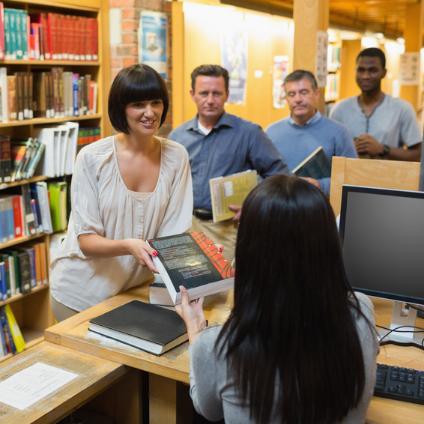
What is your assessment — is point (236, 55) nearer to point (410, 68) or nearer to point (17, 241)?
point (17, 241)

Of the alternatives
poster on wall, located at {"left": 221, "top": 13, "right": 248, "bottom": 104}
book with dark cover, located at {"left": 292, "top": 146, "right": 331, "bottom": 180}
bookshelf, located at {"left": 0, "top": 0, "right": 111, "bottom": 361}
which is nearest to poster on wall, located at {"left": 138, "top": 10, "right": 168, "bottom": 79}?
bookshelf, located at {"left": 0, "top": 0, "right": 111, "bottom": 361}

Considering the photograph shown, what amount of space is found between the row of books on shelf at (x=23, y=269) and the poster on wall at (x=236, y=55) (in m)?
2.42

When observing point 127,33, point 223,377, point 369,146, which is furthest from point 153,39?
point 223,377

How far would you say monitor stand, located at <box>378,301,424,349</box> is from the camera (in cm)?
175

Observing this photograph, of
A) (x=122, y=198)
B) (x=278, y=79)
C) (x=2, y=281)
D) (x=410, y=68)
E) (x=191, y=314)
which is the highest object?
(x=410, y=68)

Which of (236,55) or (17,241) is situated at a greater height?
(236,55)

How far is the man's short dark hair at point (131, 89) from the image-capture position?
1.99 meters

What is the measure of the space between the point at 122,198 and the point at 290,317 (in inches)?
41.2

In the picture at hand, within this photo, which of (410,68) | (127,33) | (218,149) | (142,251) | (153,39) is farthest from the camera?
(410,68)

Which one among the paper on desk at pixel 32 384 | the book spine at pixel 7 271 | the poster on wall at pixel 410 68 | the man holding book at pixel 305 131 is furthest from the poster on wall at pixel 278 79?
the paper on desk at pixel 32 384

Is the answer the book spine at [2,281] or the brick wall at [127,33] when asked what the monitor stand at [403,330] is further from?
the brick wall at [127,33]

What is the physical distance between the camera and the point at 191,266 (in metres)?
1.75

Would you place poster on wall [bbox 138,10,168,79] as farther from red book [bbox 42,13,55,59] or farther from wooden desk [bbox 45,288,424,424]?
wooden desk [bbox 45,288,424,424]

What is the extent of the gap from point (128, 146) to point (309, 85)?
166cm
